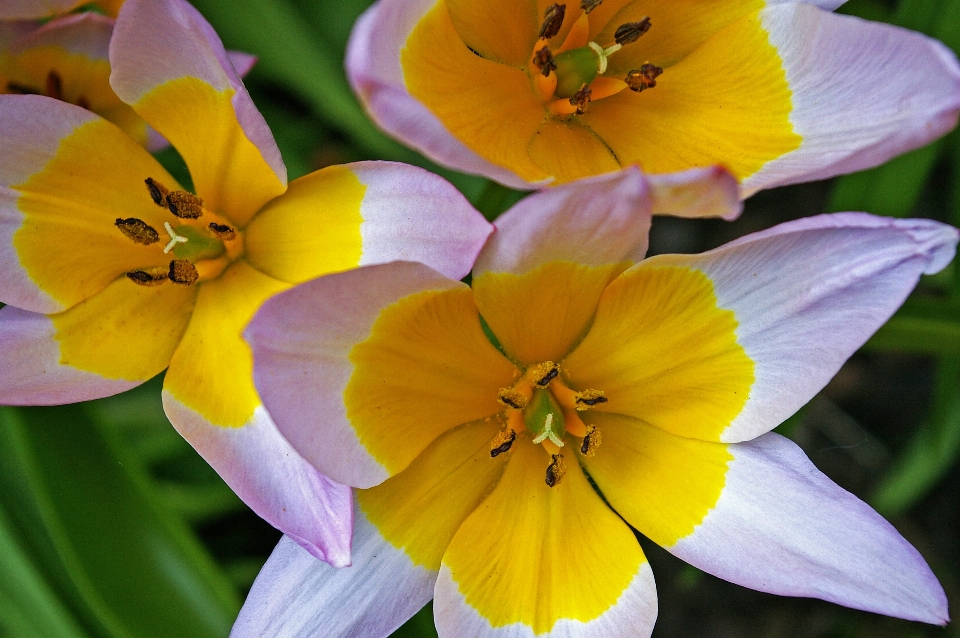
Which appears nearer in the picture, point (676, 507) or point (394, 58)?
point (394, 58)

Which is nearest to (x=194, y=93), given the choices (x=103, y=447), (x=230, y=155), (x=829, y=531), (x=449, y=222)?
(x=230, y=155)

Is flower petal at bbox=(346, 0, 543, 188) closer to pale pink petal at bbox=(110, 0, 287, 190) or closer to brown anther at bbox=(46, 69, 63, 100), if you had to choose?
pale pink petal at bbox=(110, 0, 287, 190)

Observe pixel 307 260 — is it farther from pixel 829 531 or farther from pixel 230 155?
pixel 829 531

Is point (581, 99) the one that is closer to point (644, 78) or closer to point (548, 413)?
point (644, 78)

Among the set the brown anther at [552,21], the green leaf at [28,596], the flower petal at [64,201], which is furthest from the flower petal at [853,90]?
the green leaf at [28,596]

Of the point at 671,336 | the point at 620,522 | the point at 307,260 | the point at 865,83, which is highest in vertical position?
the point at 865,83

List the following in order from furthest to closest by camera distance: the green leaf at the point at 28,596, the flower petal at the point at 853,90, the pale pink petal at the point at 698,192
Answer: the green leaf at the point at 28,596 < the flower petal at the point at 853,90 < the pale pink petal at the point at 698,192

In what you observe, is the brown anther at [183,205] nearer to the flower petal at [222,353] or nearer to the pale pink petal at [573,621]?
the flower petal at [222,353]
